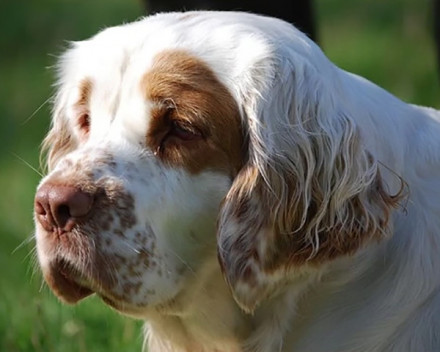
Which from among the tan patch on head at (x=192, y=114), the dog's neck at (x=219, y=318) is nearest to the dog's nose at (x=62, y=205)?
the tan patch on head at (x=192, y=114)

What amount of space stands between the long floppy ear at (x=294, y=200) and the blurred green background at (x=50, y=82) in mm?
664

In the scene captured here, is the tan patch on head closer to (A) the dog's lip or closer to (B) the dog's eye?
(B) the dog's eye

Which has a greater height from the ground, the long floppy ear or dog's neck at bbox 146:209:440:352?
the long floppy ear

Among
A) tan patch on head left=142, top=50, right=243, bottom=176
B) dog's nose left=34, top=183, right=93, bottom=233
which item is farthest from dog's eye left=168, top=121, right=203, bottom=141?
dog's nose left=34, top=183, right=93, bottom=233

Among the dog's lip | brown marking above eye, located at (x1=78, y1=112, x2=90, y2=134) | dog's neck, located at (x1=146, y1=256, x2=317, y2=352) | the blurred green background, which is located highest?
brown marking above eye, located at (x1=78, y1=112, x2=90, y2=134)

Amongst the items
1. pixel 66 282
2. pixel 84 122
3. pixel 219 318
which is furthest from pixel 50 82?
pixel 66 282

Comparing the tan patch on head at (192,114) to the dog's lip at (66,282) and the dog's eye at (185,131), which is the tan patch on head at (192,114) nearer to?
the dog's eye at (185,131)

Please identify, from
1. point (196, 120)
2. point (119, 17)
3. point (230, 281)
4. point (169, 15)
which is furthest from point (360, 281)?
point (119, 17)

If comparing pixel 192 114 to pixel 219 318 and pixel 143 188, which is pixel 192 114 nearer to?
pixel 143 188

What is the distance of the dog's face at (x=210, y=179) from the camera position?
361 centimetres

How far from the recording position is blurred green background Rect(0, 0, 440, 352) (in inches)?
201

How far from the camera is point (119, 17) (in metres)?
12.8

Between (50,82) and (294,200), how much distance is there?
757 centimetres

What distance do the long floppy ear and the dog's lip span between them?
1.28 feet
